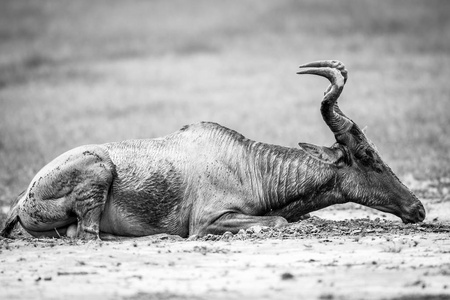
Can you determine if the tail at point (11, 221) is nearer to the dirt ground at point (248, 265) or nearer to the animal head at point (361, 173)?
the dirt ground at point (248, 265)

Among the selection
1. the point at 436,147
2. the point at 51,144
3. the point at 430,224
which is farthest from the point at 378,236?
the point at 51,144

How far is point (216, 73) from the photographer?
34375mm

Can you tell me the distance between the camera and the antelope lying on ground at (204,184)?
1174cm

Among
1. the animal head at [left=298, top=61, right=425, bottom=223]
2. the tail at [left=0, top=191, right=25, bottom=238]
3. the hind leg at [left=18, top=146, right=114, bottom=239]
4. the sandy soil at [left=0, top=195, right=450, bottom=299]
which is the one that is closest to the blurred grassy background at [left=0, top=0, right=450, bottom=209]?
the tail at [left=0, top=191, right=25, bottom=238]

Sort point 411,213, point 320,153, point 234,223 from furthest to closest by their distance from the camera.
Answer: point 320,153, point 411,213, point 234,223

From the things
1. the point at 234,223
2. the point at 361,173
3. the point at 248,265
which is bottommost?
the point at 248,265

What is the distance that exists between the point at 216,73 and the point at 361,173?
73.3ft

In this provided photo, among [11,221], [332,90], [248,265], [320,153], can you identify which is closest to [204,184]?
[320,153]

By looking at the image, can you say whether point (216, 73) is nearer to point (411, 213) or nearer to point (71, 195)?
point (411, 213)

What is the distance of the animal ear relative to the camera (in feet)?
40.3

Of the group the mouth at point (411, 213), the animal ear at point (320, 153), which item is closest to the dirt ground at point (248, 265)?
the mouth at point (411, 213)

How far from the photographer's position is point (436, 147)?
21734 millimetres

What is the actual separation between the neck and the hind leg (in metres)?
1.87

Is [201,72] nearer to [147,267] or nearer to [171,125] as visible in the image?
[171,125]
